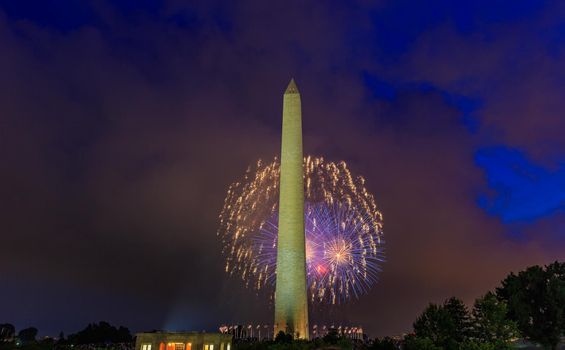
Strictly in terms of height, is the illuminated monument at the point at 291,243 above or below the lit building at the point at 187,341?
above

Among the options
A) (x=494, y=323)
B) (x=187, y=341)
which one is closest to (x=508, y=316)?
(x=494, y=323)

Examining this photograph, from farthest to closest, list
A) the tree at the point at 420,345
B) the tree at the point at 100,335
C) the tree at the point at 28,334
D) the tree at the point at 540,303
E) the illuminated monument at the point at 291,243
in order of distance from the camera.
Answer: the tree at the point at 28,334 → the tree at the point at 100,335 → the illuminated monument at the point at 291,243 → the tree at the point at 540,303 → the tree at the point at 420,345

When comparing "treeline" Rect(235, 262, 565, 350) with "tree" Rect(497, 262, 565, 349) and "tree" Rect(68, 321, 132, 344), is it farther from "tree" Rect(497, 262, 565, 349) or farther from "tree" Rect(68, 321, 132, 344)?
"tree" Rect(68, 321, 132, 344)

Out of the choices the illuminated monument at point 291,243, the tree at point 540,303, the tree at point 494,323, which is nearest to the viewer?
the tree at point 494,323

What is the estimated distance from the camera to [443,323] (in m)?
58.6

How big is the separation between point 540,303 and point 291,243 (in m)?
31.9

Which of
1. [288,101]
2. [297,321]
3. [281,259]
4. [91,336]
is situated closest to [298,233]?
[281,259]

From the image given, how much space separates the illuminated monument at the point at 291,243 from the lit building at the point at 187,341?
29.3 ft

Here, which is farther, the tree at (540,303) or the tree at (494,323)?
the tree at (540,303)

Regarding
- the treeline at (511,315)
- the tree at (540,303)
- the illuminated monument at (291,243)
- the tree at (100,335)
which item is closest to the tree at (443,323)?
the treeline at (511,315)

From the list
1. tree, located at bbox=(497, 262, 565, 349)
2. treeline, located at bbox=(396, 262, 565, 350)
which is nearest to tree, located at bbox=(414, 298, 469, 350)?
treeline, located at bbox=(396, 262, 565, 350)

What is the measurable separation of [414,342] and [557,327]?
26204 mm

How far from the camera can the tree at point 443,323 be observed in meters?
58.3

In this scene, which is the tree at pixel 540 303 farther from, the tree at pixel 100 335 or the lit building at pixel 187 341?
the tree at pixel 100 335
